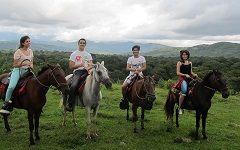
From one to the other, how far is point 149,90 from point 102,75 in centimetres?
202

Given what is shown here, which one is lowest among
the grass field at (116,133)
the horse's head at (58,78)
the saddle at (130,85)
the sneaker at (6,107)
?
the grass field at (116,133)

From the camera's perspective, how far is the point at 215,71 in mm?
12461

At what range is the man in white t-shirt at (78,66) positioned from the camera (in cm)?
1257

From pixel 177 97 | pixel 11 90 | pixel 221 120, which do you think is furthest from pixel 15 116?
pixel 221 120

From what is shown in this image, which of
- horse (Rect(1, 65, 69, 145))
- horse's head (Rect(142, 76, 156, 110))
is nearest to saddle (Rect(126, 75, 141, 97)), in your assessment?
horse's head (Rect(142, 76, 156, 110))

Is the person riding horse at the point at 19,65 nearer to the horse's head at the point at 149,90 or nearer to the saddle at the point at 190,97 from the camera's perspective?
the horse's head at the point at 149,90

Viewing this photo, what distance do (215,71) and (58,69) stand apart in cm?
580

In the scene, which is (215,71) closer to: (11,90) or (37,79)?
(37,79)

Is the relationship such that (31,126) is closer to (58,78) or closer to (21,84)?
(21,84)

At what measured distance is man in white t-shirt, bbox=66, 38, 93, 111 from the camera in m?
12.6

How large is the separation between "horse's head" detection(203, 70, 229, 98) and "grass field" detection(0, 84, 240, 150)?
202cm

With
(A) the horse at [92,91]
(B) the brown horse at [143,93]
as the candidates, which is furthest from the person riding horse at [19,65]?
(B) the brown horse at [143,93]

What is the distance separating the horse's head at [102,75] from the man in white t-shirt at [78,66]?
0.86 meters

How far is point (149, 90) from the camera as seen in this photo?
1249cm
